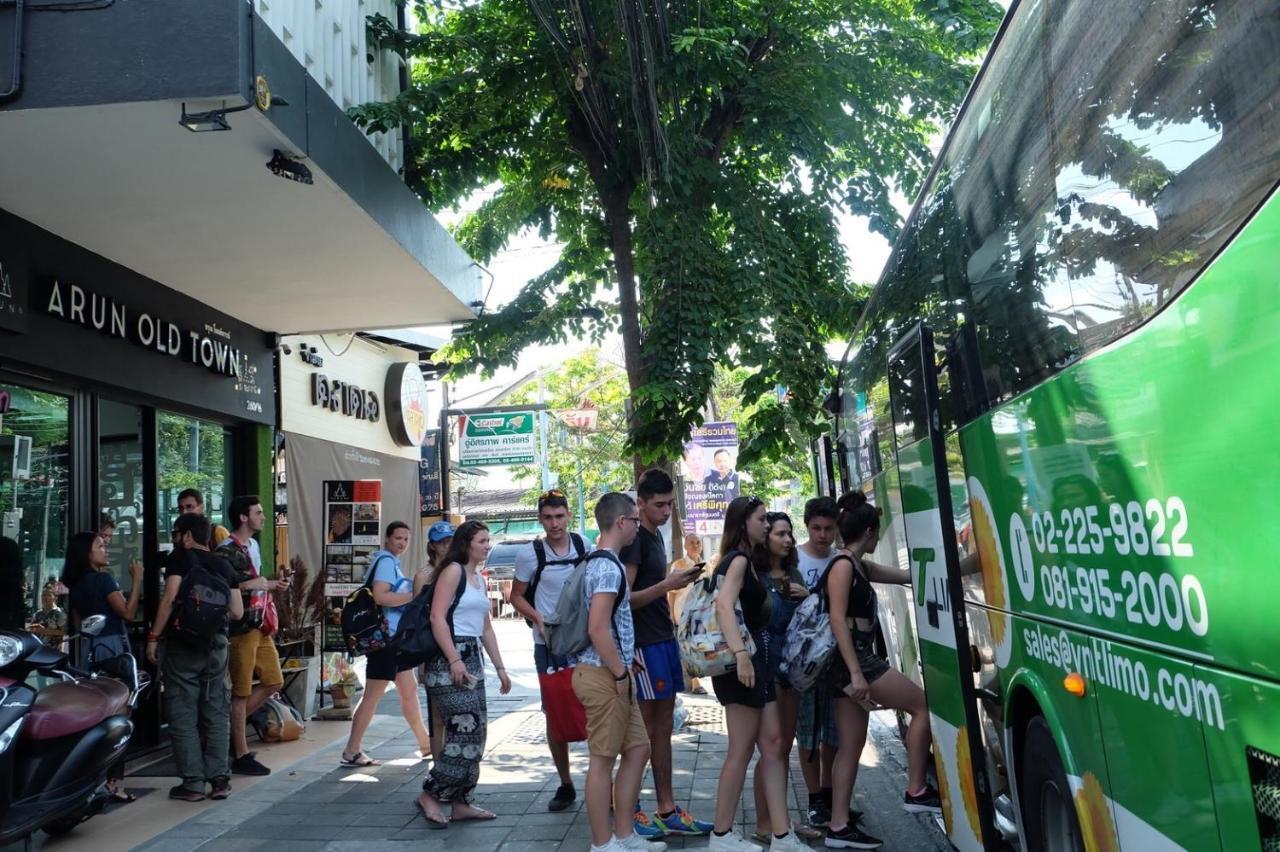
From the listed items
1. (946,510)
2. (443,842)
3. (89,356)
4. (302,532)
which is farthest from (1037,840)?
(302,532)

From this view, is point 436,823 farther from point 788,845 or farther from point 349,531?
point 349,531

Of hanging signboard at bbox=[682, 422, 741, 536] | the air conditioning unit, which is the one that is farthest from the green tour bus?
hanging signboard at bbox=[682, 422, 741, 536]

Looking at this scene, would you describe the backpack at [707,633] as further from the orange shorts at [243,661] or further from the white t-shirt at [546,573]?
the orange shorts at [243,661]

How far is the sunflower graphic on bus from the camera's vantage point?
14.0 feet

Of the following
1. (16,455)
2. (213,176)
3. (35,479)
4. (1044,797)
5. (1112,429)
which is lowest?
(1044,797)

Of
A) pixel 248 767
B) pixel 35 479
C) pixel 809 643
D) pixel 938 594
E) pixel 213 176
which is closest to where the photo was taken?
pixel 938 594

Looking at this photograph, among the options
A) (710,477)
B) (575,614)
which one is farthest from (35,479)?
(710,477)

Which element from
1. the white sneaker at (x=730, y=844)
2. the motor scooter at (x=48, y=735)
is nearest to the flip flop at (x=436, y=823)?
the motor scooter at (x=48, y=735)

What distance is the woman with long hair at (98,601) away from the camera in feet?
25.0

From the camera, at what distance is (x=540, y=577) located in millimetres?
7484

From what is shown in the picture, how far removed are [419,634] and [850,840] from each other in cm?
270

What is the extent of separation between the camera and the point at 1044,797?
414 centimetres

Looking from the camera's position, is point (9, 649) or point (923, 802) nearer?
point (9, 649)

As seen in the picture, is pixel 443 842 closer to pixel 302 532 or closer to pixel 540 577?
pixel 540 577
